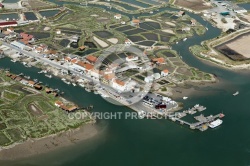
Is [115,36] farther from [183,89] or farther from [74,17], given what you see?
[183,89]

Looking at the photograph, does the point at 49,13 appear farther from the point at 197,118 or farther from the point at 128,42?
the point at 197,118

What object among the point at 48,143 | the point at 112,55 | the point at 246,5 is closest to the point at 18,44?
the point at 112,55

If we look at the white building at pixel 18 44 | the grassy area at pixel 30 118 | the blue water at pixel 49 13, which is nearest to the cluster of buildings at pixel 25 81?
the grassy area at pixel 30 118

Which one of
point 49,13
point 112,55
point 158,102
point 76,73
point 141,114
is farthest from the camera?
point 49,13

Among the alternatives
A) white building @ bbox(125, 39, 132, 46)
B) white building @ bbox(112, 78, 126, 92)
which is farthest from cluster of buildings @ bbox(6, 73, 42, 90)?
white building @ bbox(125, 39, 132, 46)

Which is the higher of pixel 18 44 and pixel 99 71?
pixel 18 44

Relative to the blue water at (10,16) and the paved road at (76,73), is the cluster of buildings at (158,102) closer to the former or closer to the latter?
the paved road at (76,73)

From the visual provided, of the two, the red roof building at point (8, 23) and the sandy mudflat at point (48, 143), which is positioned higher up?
the red roof building at point (8, 23)

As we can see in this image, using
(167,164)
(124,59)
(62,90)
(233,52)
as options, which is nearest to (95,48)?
(124,59)
